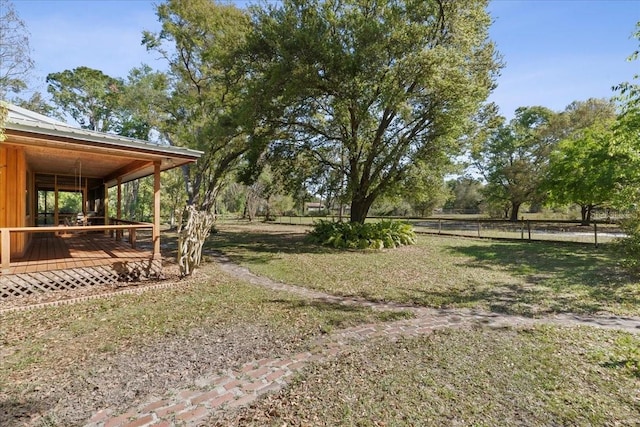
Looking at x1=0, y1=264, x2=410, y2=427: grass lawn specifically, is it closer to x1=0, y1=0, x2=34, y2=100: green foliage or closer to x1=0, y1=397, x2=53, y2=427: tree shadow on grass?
x1=0, y1=397, x2=53, y2=427: tree shadow on grass

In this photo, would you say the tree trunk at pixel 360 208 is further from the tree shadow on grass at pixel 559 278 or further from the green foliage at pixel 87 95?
the green foliage at pixel 87 95

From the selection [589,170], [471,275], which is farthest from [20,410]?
[589,170]

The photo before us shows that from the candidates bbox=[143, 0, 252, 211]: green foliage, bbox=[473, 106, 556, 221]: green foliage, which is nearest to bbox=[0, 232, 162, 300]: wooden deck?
bbox=[143, 0, 252, 211]: green foliage

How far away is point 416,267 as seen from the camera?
887 centimetres

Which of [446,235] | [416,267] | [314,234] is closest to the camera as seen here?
[416,267]

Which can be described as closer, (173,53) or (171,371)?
(171,371)

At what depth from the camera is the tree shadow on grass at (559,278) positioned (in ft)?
18.7

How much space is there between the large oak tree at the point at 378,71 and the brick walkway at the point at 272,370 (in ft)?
27.0

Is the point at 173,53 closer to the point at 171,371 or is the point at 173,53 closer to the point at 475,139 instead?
the point at 475,139

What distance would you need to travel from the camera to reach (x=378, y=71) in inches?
436

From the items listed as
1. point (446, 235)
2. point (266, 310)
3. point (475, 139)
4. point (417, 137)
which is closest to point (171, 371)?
point (266, 310)

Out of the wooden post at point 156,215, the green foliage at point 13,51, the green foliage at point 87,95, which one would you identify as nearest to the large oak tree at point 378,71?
the wooden post at point 156,215

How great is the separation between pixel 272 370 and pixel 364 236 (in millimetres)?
10084

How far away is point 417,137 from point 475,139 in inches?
122
